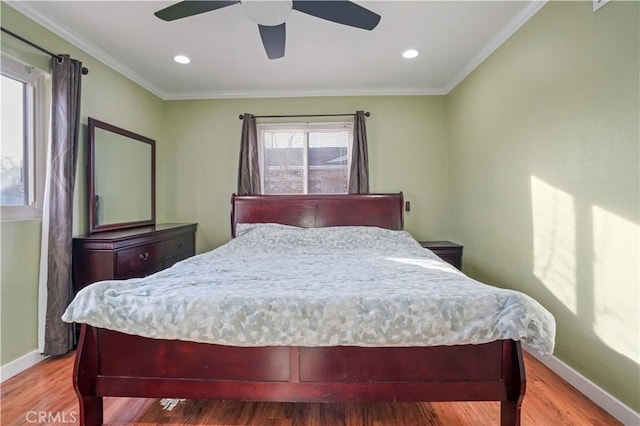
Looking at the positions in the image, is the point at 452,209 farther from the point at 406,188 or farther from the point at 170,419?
the point at 170,419

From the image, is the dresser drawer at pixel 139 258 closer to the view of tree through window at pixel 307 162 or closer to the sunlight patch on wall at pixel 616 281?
the view of tree through window at pixel 307 162

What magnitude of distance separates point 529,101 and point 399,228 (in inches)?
73.1

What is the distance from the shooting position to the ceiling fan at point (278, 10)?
73.1 inches

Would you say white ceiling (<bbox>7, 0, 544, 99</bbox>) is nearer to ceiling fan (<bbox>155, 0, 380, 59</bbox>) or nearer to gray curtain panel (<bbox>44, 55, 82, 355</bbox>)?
ceiling fan (<bbox>155, 0, 380, 59</bbox>)

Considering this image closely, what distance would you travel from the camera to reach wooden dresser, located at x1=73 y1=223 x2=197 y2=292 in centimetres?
261

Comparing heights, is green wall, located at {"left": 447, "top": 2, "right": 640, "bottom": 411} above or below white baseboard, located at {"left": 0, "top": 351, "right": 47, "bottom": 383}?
above

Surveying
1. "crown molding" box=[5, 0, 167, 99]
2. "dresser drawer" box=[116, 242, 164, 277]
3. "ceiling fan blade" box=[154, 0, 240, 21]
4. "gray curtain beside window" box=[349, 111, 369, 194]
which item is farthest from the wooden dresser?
"gray curtain beside window" box=[349, 111, 369, 194]

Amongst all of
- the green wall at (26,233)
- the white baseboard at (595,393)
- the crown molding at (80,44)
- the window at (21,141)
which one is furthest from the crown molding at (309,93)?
the white baseboard at (595,393)

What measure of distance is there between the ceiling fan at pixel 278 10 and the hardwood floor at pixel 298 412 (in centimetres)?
232

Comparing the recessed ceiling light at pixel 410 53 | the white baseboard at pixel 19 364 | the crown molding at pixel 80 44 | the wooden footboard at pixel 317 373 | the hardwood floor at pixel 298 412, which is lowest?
the hardwood floor at pixel 298 412

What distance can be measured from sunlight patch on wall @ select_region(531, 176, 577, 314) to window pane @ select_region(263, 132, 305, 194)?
101 inches

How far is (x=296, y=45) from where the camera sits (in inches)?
114

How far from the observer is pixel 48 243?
2410 mm

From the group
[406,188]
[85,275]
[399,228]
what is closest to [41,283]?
[85,275]
